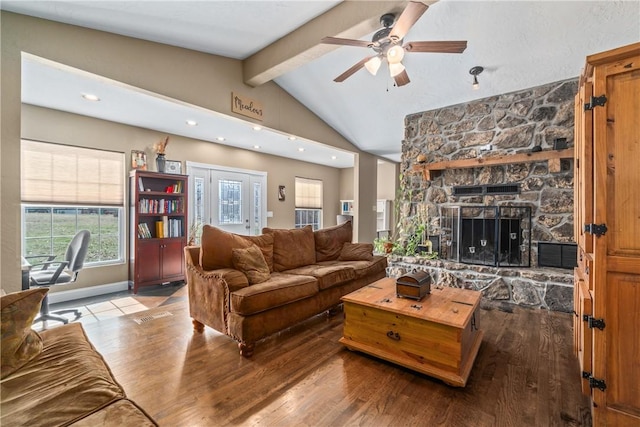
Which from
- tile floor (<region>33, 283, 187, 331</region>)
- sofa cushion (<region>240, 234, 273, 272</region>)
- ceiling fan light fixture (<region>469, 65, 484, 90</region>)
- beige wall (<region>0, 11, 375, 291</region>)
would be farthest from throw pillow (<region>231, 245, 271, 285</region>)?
ceiling fan light fixture (<region>469, 65, 484, 90</region>)

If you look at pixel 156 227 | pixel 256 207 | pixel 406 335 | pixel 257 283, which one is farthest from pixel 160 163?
pixel 406 335

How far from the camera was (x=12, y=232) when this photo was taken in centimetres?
199

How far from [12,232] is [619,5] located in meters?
5.20

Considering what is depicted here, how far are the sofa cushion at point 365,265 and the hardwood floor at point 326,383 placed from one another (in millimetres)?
910

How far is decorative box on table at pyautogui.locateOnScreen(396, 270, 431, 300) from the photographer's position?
7.13 ft

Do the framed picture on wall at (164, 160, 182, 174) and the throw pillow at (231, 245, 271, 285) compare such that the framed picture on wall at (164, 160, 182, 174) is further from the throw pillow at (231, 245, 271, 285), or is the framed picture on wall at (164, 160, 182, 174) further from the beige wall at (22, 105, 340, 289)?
the throw pillow at (231, 245, 271, 285)

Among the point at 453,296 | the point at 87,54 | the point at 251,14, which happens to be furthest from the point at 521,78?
the point at 87,54

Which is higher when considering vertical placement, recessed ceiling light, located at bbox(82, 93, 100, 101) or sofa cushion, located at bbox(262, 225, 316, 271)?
recessed ceiling light, located at bbox(82, 93, 100, 101)

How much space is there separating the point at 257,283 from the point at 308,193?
535 centimetres

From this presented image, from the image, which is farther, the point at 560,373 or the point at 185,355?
the point at 185,355

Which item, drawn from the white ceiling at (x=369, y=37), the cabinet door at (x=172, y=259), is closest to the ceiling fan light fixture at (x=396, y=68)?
the white ceiling at (x=369, y=37)

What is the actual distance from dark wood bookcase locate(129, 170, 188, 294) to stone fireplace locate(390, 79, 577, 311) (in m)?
3.55

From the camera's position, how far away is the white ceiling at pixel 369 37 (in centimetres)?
233

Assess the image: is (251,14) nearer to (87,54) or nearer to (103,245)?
(87,54)
